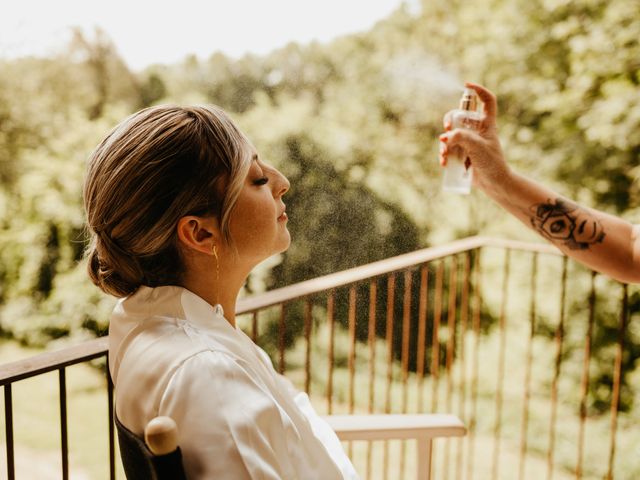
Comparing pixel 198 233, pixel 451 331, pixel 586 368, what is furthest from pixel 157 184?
pixel 451 331

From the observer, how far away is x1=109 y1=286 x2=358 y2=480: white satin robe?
0.71 metres

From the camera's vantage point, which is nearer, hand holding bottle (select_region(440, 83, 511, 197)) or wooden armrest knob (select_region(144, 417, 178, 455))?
wooden armrest knob (select_region(144, 417, 178, 455))

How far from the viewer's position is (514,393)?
777 centimetres

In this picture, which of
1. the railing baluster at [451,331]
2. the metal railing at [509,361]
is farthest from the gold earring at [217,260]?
the metal railing at [509,361]

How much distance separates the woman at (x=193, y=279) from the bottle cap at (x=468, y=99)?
28.2 inches

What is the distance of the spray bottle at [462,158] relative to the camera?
5.18 feet

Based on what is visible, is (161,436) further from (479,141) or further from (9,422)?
(479,141)

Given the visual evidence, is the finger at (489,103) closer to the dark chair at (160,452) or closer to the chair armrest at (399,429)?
the chair armrest at (399,429)

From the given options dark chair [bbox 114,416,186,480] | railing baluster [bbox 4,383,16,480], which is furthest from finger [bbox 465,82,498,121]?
railing baluster [bbox 4,383,16,480]

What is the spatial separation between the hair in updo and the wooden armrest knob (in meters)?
0.34

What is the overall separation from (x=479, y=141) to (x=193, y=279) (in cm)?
94

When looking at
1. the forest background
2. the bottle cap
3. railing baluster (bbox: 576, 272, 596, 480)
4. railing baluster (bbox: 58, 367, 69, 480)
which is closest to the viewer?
railing baluster (bbox: 58, 367, 69, 480)

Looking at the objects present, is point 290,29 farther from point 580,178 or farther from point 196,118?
point 196,118

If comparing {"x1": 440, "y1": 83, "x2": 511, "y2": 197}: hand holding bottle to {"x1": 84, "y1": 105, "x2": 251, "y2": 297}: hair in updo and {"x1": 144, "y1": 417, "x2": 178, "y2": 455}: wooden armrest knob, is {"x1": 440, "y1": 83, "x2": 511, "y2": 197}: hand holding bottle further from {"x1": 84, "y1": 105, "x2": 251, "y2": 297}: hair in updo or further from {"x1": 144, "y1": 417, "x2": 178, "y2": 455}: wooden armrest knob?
{"x1": 144, "y1": 417, "x2": 178, "y2": 455}: wooden armrest knob
